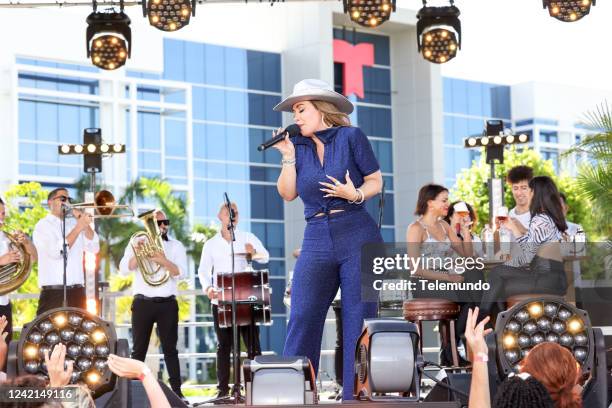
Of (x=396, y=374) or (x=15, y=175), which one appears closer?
(x=396, y=374)

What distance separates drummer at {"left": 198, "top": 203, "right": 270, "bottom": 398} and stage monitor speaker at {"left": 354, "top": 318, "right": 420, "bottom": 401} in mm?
4561

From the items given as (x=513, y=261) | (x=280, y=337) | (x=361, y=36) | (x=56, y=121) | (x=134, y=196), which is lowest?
(x=280, y=337)

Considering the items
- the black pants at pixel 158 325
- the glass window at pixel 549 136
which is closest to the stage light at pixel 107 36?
the black pants at pixel 158 325

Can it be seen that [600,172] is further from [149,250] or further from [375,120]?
[375,120]

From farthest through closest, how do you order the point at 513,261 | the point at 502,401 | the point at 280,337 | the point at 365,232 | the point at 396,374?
the point at 280,337 → the point at 513,261 → the point at 365,232 → the point at 396,374 → the point at 502,401

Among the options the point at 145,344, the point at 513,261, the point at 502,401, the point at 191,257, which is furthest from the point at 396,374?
the point at 191,257

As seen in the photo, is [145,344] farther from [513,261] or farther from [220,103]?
[220,103]

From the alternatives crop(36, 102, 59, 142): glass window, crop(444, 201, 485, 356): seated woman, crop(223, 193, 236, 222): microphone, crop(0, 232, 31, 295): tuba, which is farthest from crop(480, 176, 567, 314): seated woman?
crop(36, 102, 59, 142): glass window

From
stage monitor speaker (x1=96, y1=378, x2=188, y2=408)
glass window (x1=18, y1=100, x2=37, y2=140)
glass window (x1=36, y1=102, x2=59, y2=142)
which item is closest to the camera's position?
stage monitor speaker (x1=96, y1=378, x2=188, y2=408)

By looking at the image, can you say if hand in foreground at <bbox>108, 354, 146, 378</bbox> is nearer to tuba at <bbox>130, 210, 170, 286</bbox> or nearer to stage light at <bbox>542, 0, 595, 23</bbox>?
tuba at <bbox>130, 210, 170, 286</bbox>

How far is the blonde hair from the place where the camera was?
219 inches

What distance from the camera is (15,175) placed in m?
38.4

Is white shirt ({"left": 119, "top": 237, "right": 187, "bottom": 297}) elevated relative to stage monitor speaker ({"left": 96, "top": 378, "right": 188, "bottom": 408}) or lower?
elevated

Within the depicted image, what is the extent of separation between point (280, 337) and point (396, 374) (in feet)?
109
